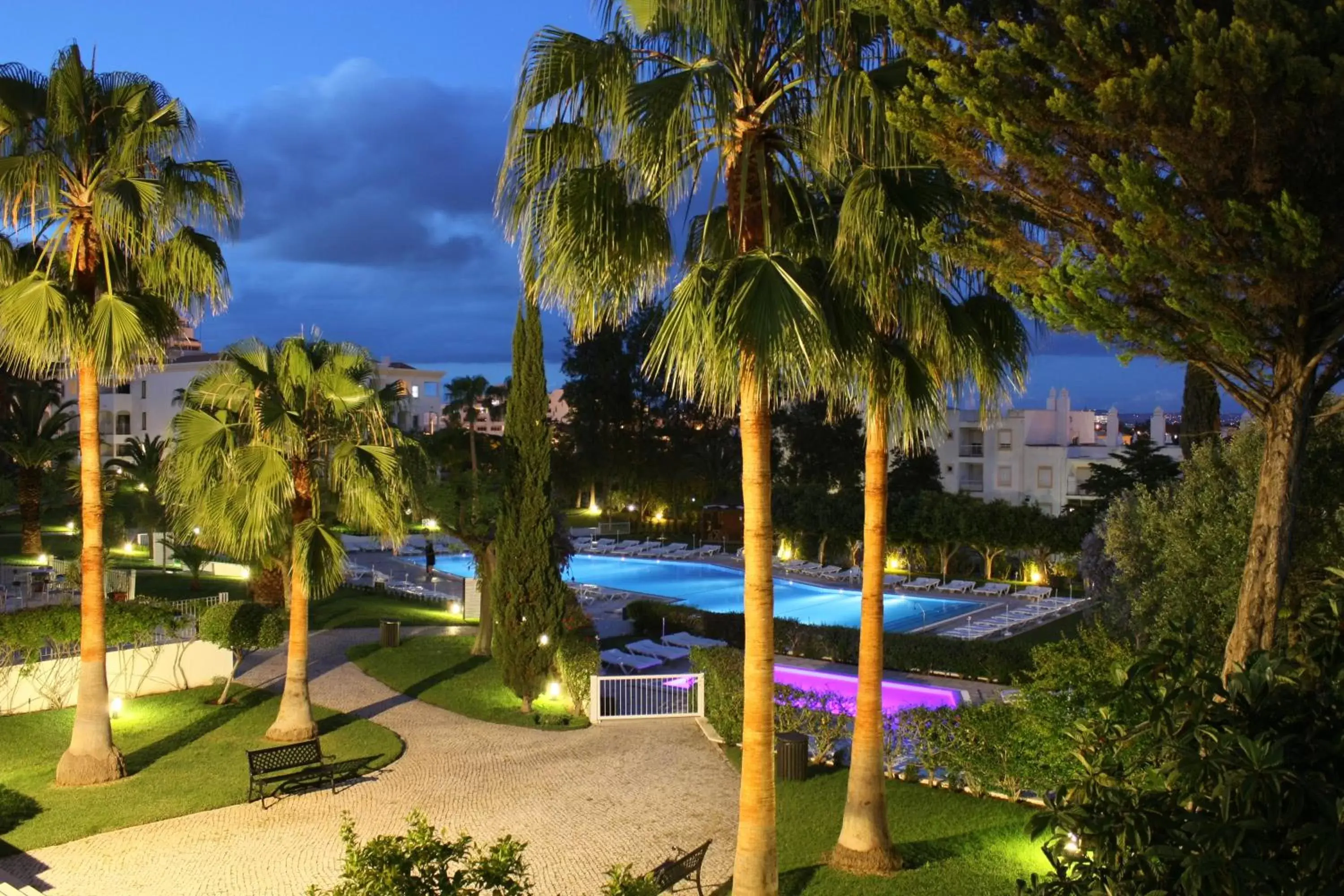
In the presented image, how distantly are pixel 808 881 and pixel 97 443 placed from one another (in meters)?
10.2

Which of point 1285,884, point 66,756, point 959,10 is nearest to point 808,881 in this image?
point 1285,884

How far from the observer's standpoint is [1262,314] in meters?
6.91

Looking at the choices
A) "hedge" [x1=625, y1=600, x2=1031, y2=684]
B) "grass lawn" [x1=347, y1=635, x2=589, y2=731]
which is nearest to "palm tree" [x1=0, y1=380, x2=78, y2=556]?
"grass lawn" [x1=347, y1=635, x2=589, y2=731]

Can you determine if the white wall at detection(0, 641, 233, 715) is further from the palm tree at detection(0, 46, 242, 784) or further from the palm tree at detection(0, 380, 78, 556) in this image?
the palm tree at detection(0, 380, 78, 556)

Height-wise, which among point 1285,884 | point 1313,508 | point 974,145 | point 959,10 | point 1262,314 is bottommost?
point 1285,884

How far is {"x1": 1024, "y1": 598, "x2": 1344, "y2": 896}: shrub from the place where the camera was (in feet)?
12.2

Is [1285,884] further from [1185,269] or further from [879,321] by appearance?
[879,321]

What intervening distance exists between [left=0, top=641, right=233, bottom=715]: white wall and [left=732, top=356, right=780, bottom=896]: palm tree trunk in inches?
478

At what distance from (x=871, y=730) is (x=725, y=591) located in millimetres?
27305

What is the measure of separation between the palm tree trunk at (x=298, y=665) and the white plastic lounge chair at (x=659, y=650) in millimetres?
8290

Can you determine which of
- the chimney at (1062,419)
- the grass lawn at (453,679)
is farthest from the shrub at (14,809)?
the chimney at (1062,419)

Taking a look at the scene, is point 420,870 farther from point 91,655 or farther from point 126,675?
point 126,675

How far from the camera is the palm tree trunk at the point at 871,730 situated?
30.1 feet

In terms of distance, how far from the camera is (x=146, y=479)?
3722 cm
